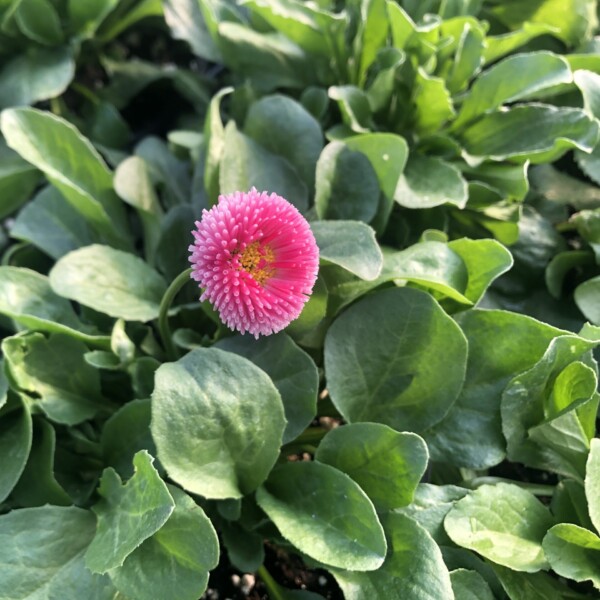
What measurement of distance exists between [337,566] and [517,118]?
0.64 meters

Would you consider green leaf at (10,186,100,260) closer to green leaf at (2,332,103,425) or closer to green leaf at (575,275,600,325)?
green leaf at (2,332,103,425)

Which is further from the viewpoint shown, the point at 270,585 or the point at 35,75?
the point at 35,75

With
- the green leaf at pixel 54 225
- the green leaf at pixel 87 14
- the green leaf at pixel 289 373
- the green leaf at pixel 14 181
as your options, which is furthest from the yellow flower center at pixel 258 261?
the green leaf at pixel 87 14

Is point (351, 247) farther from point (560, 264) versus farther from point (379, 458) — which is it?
point (560, 264)

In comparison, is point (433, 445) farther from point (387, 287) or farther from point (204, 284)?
point (204, 284)

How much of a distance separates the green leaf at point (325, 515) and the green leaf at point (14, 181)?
0.60 metres

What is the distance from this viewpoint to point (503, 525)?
700 millimetres

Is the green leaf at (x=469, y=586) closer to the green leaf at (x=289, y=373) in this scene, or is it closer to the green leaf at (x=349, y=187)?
the green leaf at (x=289, y=373)

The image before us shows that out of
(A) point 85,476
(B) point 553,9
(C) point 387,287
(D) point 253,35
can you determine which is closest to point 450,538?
(C) point 387,287

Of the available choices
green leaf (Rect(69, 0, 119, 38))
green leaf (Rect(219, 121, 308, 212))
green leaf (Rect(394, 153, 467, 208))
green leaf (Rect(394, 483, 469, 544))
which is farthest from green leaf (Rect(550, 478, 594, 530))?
green leaf (Rect(69, 0, 119, 38))

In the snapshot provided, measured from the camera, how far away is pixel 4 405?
0.79m

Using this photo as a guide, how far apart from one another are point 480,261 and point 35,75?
Answer: 2.54ft

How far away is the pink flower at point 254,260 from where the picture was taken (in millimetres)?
640

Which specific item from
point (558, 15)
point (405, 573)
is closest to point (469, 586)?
point (405, 573)
